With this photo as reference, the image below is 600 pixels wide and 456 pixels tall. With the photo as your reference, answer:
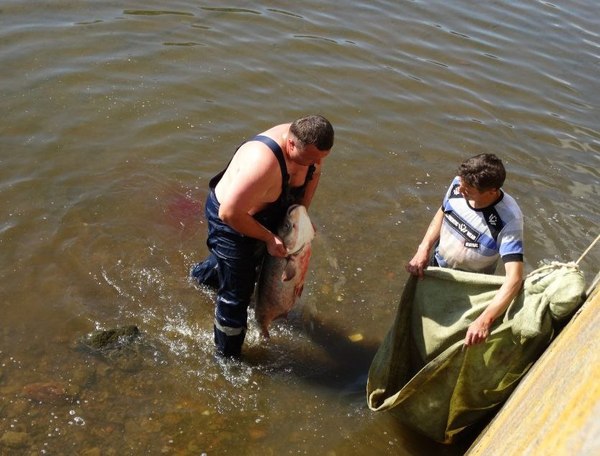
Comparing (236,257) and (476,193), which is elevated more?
(476,193)

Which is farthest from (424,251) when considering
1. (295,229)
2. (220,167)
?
(220,167)

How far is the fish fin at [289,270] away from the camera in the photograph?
4.94m

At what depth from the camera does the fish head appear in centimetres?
482

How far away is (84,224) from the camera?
6.80 metres

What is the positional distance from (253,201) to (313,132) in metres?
0.64

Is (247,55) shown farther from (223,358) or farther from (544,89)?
(223,358)

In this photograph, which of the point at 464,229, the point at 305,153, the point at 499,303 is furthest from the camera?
the point at 464,229

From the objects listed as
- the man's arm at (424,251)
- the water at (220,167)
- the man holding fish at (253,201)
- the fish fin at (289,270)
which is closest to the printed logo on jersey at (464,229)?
the man's arm at (424,251)

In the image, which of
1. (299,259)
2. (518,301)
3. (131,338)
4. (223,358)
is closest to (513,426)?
(518,301)

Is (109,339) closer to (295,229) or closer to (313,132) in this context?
(295,229)

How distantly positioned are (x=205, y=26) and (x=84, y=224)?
193 inches

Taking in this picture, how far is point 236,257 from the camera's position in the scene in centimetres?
496

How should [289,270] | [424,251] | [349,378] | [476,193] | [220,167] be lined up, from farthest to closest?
[220,167]
[349,378]
[289,270]
[424,251]
[476,193]

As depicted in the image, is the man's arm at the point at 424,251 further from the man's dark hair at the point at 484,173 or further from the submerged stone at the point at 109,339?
the submerged stone at the point at 109,339
